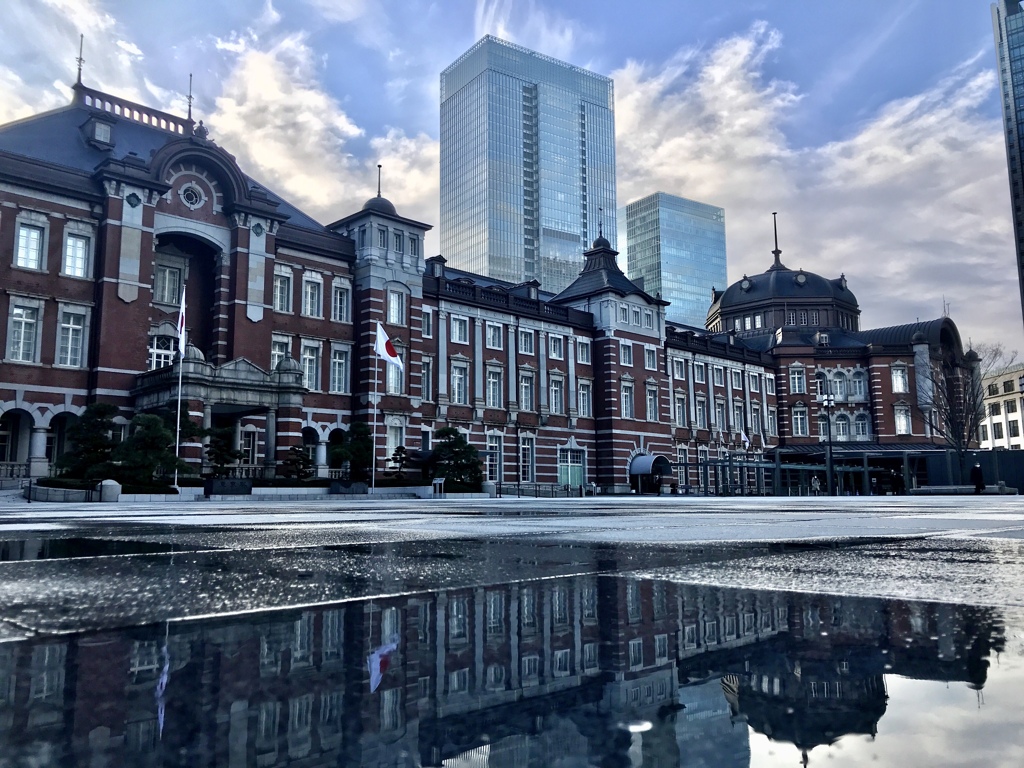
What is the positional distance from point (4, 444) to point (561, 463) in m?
28.1

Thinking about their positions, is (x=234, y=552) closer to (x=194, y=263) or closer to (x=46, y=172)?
(x=46, y=172)

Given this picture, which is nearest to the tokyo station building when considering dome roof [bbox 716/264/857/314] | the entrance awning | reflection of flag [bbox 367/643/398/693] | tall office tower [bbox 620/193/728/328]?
the entrance awning

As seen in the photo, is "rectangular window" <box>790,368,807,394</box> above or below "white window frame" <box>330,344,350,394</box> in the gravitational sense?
above

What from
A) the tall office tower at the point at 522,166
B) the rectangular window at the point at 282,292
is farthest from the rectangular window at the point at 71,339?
the tall office tower at the point at 522,166

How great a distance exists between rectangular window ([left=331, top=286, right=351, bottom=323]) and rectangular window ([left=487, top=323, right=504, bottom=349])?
8.98 meters

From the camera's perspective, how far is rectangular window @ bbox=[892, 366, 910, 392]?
6353 cm

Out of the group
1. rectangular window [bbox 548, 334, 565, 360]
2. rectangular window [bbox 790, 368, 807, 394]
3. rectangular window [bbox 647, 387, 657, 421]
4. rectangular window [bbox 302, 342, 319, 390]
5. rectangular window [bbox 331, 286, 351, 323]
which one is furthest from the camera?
rectangular window [bbox 790, 368, 807, 394]

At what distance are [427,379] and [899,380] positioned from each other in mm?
43012

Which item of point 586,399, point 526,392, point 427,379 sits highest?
point 427,379

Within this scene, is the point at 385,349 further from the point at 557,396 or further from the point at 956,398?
the point at 956,398

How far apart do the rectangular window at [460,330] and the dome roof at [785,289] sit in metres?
38.2

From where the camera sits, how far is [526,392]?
4541cm

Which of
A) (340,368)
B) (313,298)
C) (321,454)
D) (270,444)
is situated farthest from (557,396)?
(270,444)

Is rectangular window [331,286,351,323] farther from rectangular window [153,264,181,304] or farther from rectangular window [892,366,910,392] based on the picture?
rectangular window [892,366,910,392]
